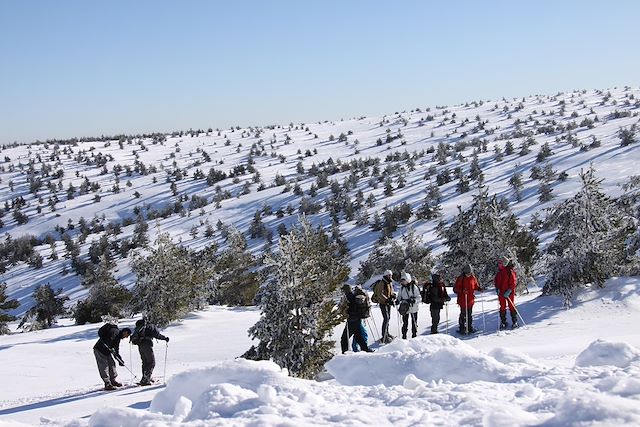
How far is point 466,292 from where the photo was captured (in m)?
13.1

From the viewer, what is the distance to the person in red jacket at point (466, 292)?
1307 cm

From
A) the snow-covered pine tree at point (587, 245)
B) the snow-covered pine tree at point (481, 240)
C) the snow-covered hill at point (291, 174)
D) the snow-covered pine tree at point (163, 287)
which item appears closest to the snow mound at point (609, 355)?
the snow-covered pine tree at point (587, 245)

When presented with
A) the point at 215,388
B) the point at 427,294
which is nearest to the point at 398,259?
the point at 427,294

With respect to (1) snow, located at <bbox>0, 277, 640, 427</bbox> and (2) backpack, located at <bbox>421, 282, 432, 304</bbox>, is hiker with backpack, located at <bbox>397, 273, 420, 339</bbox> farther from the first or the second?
(1) snow, located at <bbox>0, 277, 640, 427</bbox>

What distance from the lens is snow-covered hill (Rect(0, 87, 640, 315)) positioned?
112 ft

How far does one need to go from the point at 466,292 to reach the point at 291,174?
3578 cm

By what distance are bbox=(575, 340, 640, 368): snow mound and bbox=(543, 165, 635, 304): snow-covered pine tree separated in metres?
7.19

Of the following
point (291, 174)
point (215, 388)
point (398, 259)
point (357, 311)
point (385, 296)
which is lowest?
point (398, 259)

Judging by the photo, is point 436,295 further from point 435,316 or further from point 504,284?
point 504,284

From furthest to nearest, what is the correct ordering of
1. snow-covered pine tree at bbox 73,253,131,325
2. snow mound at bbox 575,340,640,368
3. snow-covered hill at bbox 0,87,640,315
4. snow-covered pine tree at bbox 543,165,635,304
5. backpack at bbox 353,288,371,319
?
snow-covered hill at bbox 0,87,640,315 < snow-covered pine tree at bbox 73,253,131,325 < snow-covered pine tree at bbox 543,165,635,304 < backpack at bbox 353,288,371,319 < snow mound at bbox 575,340,640,368

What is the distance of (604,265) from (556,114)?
43785mm

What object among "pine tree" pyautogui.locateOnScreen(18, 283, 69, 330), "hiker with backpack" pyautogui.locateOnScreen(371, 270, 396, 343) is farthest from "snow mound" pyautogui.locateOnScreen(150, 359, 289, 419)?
"pine tree" pyautogui.locateOnScreen(18, 283, 69, 330)

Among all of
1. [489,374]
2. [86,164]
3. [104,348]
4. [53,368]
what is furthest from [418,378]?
[86,164]

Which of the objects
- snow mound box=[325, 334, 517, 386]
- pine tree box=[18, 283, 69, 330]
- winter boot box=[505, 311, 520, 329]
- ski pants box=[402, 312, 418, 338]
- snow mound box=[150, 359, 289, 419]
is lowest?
pine tree box=[18, 283, 69, 330]
